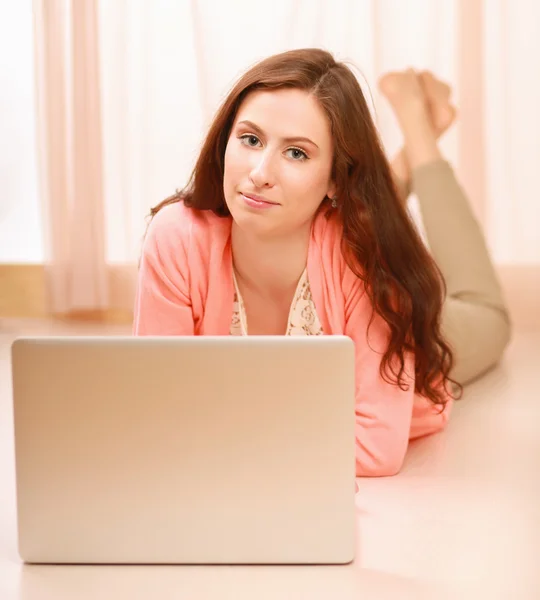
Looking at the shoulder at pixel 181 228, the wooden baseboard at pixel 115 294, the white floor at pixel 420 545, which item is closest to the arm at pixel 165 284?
the shoulder at pixel 181 228

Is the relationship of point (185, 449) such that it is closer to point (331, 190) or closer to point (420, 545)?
point (420, 545)

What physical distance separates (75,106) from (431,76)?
1.03 metres

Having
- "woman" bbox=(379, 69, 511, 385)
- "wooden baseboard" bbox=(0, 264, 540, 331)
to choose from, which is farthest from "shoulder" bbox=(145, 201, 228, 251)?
"wooden baseboard" bbox=(0, 264, 540, 331)

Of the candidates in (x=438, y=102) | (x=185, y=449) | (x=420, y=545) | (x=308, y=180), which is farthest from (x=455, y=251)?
(x=185, y=449)

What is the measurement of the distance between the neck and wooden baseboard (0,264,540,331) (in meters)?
1.30

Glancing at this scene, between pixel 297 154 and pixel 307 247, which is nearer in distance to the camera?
pixel 297 154

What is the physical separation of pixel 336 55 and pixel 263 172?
137 cm

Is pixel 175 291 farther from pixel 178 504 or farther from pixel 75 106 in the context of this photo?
pixel 75 106

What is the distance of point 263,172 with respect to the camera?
156 cm

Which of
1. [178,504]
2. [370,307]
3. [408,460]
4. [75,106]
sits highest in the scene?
[75,106]

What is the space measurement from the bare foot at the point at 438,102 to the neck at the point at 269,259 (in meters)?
0.92

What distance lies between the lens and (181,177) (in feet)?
9.86

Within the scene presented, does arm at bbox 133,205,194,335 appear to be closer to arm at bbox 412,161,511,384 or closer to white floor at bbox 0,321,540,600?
white floor at bbox 0,321,540,600

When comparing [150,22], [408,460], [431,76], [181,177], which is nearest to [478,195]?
[431,76]
